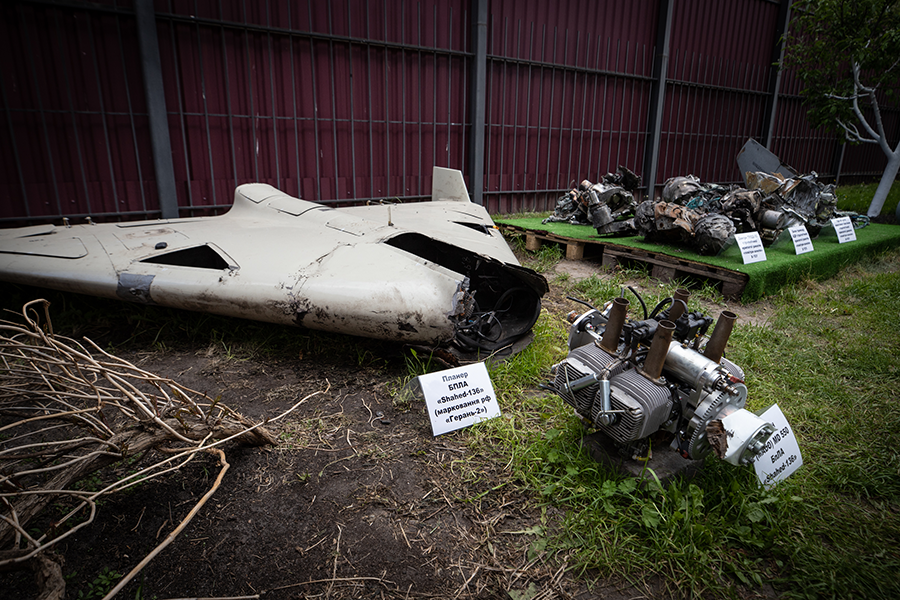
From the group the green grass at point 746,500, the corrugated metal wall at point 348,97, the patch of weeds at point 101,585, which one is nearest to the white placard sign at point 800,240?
the green grass at point 746,500

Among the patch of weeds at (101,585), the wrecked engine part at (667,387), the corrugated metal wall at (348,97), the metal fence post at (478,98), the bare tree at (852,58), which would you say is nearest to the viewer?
the patch of weeds at (101,585)

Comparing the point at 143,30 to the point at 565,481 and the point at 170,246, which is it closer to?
the point at 170,246

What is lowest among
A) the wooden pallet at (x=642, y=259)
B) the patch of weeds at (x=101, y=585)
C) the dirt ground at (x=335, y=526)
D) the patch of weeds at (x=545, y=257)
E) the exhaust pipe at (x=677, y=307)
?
the dirt ground at (x=335, y=526)

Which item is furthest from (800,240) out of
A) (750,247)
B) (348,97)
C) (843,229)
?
(348,97)

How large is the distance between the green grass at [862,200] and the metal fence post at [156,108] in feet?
39.7

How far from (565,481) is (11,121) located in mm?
6188

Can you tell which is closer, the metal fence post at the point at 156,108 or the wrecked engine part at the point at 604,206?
the metal fence post at the point at 156,108

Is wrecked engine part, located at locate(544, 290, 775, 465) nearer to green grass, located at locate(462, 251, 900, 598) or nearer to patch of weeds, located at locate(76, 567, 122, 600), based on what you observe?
green grass, located at locate(462, 251, 900, 598)

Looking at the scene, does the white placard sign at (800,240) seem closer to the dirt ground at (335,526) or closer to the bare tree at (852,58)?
the bare tree at (852,58)

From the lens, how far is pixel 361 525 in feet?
6.32

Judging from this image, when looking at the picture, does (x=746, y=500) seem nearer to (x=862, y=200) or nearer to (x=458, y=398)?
(x=458, y=398)

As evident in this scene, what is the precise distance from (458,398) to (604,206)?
14.2ft

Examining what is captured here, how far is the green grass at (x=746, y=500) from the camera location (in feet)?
5.73

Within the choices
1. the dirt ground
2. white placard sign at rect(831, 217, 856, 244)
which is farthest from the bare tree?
the dirt ground
